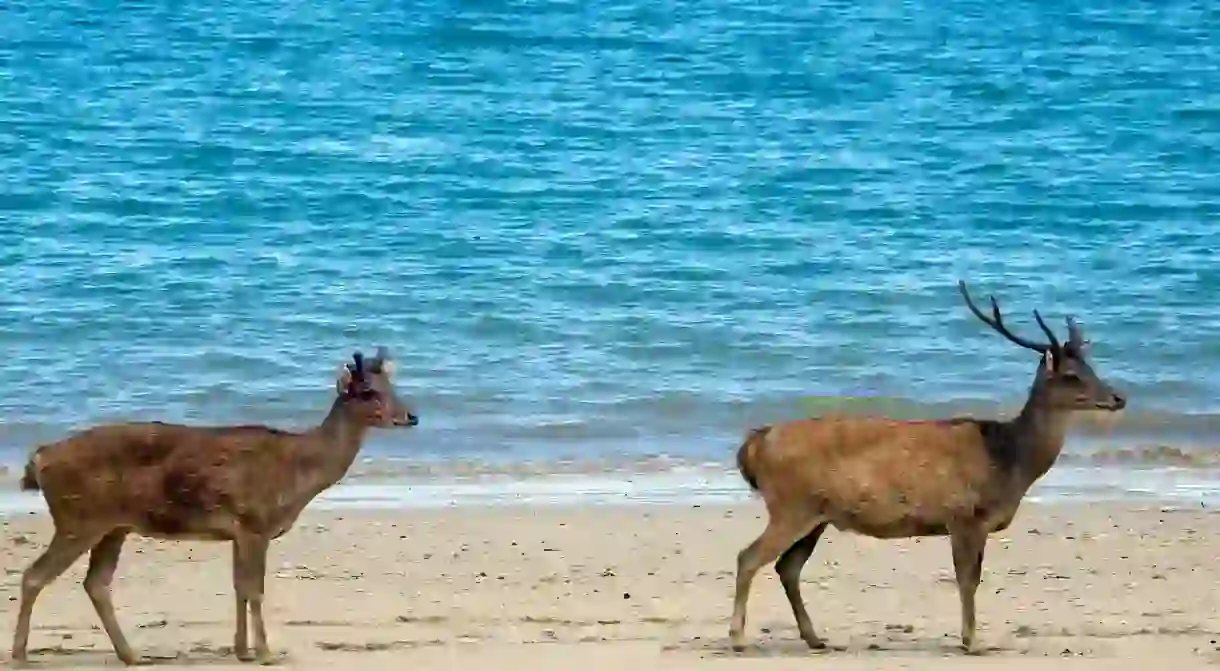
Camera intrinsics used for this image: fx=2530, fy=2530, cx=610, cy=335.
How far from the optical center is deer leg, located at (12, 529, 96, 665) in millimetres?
10656

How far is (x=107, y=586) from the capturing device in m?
11.0

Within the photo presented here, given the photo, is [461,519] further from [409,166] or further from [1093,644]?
[409,166]

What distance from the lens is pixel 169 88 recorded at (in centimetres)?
3288

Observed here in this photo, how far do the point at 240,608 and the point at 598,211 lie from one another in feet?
52.8

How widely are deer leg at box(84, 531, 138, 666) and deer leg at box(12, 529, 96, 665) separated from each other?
0.18 meters

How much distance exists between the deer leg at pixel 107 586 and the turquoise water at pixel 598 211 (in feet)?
16.4

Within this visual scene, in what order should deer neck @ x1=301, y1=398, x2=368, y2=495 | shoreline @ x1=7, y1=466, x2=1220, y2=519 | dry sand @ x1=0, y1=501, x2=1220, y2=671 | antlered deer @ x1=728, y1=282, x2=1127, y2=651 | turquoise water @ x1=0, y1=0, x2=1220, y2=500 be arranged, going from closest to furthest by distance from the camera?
dry sand @ x1=0, y1=501, x2=1220, y2=671, antlered deer @ x1=728, y1=282, x2=1127, y2=651, deer neck @ x1=301, y1=398, x2=368, y2=495, shoreline @ x1=7, y1=466, x2=1220, y2=519, turquoise water @ x1=0, y1=0, x2=1220, y2=500

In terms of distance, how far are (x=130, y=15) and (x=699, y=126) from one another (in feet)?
35.5

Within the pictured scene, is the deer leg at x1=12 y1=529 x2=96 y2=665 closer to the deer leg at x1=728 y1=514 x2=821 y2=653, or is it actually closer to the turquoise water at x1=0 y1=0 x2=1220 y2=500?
the deer leg at x1=728 y1=514 x2=821 y2=653

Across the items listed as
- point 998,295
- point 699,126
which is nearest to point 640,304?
point 998,295

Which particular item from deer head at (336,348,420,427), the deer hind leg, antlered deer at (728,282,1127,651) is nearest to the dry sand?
the deer hind leg

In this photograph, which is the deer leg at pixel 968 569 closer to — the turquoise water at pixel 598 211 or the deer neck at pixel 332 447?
the deer neck at pixel 332 447

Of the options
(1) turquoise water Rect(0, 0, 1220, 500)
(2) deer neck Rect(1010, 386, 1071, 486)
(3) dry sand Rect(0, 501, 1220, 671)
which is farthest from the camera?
(1) turquoise water Rect(0, 0, 1220, 500)

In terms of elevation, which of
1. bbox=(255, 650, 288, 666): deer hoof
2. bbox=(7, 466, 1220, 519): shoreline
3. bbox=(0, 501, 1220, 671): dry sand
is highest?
bbox=(255, 650, 288, 666): deer hoof
